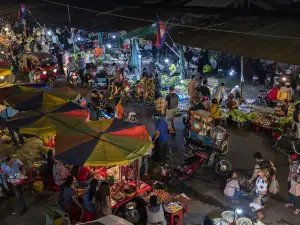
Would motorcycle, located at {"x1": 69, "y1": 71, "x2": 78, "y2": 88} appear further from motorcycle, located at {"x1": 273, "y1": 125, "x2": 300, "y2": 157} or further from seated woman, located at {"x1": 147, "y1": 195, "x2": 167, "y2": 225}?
seated woman, located at {"x1": 147, "y1": 195, "x2": 167, "y2": 225}

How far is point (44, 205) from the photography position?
364 inches

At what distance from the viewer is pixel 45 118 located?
380 inches

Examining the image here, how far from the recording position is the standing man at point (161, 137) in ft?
34.8

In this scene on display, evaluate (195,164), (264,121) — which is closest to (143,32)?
(264,121)

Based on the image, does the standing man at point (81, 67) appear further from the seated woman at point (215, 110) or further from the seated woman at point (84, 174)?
the seated woman at point (84, 174)

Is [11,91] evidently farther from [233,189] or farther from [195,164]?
[233,189]

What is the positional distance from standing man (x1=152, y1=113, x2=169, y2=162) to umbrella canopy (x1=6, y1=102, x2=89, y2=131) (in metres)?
2.12

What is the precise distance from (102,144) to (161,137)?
3445 mm

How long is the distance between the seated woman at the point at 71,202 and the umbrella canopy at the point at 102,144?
2.64 feet

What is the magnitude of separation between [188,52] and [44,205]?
16.2 meters

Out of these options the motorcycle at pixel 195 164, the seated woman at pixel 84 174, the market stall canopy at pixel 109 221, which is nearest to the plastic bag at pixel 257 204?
the motorcycle at pixel 195 164

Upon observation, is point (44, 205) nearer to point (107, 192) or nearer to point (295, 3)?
point (107, 192)

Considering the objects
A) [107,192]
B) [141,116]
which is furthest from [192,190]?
[141,116]

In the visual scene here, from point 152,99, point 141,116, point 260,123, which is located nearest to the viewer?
point 260,123
